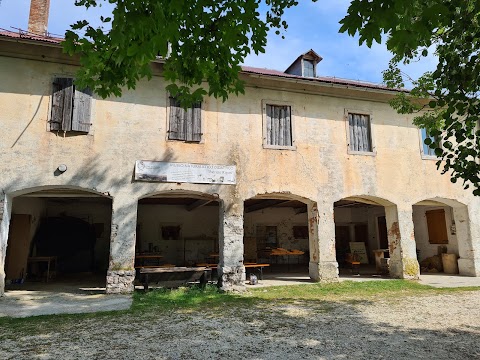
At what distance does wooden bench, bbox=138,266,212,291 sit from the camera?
29.2ft

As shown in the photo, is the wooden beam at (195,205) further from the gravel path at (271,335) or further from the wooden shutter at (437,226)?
the wooden shutter at (437,226)

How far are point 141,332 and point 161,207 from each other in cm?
1034

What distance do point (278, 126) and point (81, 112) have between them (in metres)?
5.68

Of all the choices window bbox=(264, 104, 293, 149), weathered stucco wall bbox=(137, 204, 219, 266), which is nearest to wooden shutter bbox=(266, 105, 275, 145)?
window bbox=(264, 104, 293, 149)

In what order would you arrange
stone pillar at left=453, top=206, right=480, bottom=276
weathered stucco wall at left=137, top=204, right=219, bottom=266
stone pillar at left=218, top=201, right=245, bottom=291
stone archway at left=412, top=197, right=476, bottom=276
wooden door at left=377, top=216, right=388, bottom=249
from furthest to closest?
1. wooden door at left=377, top=216, right=388, bottom=249
2. weathered stucco wall at left=137, top=204, right=219, bottom=266
3. stone archway at left=412, top=197, right=476, bottom=276
4. stone pillar at left=453, top=206, right=480, bottom=276
5. stone pillar at left=218, top=201, right=245, bottom=291

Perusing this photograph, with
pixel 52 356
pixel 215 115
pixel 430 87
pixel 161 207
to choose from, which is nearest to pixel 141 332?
pixel 52 356

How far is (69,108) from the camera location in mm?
9266

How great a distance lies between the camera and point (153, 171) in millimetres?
9586

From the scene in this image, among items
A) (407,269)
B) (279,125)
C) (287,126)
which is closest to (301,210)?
(407,269)

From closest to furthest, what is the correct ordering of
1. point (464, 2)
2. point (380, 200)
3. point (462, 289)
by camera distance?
point (464, 2)
point (462, 289)
point (380, 200)

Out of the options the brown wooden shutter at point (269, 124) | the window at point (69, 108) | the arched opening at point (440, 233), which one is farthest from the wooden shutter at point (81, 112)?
the arched opening at point (440, 233)

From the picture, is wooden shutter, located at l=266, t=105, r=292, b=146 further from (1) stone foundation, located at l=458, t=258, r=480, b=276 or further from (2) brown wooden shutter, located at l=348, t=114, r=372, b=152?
(1) stone foundation, located at l=458, t=258, r=480, b=276

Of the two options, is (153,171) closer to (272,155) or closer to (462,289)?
(272,155)

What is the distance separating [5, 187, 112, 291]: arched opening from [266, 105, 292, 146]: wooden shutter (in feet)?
18.5
